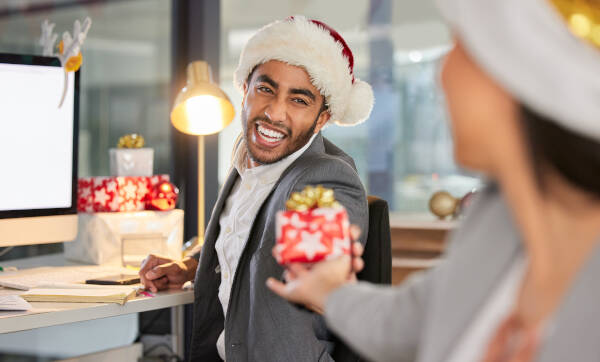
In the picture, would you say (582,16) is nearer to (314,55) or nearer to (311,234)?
(311,234)

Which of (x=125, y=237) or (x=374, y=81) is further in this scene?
(x=374, y=81)

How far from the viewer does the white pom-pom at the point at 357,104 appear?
2.09 meters

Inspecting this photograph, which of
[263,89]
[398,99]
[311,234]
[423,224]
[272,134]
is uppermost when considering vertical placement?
[398,99]

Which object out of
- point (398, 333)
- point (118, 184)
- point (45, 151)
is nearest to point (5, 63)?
point (45, 151)

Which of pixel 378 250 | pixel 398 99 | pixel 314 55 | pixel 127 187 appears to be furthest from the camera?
pixel 398 99

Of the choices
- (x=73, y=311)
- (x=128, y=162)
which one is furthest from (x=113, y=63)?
(x=73, y=311)

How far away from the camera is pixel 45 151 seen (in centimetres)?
207

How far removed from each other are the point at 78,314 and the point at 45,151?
600 millimetres

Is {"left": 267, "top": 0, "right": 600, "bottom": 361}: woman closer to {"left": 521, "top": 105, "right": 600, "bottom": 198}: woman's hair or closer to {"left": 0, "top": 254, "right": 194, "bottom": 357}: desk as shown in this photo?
{"left": 521, "top": 105, "right": 600, "bottom": 198}: woman's hair

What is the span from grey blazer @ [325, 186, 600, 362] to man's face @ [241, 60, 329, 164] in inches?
39.0

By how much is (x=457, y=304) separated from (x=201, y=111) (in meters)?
1.64

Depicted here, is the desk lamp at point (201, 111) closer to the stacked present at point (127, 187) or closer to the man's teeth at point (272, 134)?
the stacked present at point (127, 187)

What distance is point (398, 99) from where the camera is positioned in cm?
376

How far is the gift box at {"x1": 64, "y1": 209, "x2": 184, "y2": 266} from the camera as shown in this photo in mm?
2258
